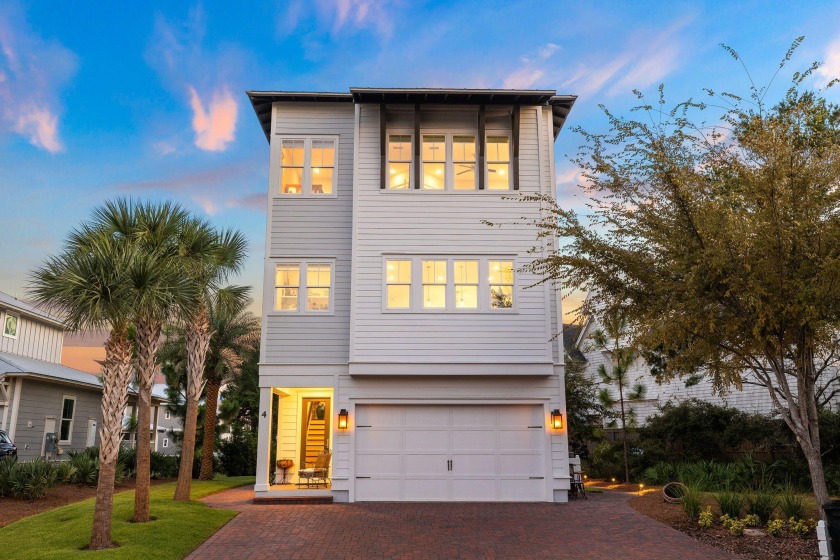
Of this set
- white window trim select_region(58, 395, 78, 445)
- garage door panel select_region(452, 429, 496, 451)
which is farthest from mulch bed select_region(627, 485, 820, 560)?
white window trim select_region(58, 395, 78, 445)

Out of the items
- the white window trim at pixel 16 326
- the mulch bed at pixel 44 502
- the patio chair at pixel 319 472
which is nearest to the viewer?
the mulch bed at pixel 44 502

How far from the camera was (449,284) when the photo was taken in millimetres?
16250

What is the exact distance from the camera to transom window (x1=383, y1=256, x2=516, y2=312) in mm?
16172

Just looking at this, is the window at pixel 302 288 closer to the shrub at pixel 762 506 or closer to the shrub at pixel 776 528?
the shrub at pixel 762 506

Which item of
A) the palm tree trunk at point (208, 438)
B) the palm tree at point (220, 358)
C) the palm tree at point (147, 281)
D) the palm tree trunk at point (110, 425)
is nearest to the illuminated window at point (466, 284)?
the palm tree at point (147, 281)

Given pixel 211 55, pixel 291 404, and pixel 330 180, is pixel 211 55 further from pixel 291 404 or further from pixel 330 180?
pixel 291 404

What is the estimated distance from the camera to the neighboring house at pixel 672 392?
71.0 feet

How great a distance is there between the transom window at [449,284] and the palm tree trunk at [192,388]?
4455mm

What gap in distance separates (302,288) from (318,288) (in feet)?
1.34

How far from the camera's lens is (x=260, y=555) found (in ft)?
31.4

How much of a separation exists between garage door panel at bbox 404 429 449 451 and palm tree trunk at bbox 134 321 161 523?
20.6 ft

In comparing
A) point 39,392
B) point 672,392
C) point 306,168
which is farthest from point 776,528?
point 39,392

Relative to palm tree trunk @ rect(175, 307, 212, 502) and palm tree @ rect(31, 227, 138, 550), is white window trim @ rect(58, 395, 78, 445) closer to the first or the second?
palm tree trunk @ rect(175, 307, 212, 502)

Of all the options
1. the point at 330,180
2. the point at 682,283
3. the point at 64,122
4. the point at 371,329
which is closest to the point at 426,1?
the point at 330,180
